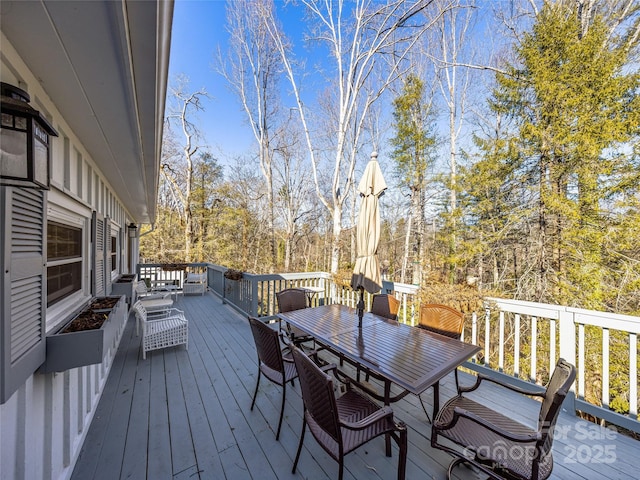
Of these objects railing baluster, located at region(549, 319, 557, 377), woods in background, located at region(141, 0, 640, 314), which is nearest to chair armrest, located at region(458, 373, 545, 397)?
railing baluster, located at region(549, 319, 557, 377)

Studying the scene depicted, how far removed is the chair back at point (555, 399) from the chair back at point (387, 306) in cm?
199

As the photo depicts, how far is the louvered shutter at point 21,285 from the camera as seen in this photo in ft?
3.61

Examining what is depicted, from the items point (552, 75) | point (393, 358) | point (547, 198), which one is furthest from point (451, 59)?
point (393, 358)

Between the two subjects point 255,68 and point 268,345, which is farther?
point 255,68

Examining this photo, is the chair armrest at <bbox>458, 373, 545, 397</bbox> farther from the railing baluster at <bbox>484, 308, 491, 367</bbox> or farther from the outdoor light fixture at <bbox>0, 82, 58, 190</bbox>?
the outdoor light fixture at <bbox>0, 82, 58, 190</bbox>

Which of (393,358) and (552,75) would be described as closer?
(393,358)

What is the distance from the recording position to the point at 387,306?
11.7 ft

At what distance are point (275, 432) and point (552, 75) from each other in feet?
28.2

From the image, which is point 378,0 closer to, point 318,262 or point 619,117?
point 619,117

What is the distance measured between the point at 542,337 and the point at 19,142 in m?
8.07

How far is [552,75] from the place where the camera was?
5664 millimetres

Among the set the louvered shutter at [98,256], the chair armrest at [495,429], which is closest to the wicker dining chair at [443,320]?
the chair armrest at [495,429]

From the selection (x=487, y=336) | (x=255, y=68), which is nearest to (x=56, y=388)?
(x=487, y=336)

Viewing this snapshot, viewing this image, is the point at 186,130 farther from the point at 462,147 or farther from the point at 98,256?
the point at 462,147
